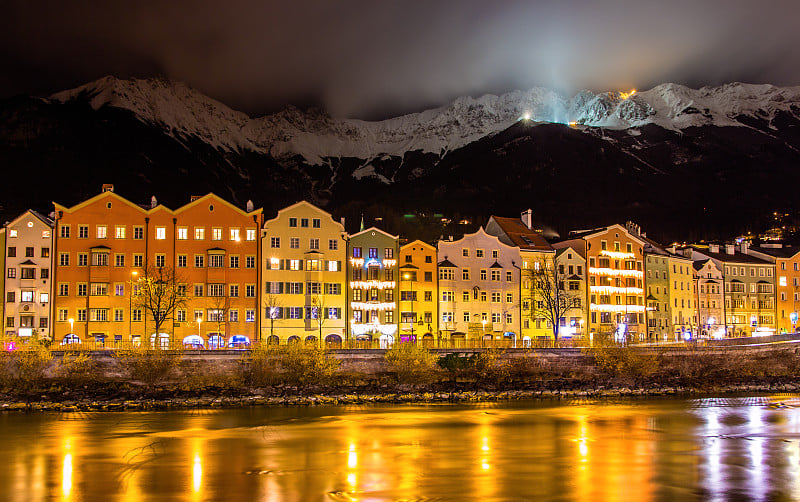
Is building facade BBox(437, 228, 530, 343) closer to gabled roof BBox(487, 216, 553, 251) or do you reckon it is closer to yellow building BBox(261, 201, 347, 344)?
gabled roof BBox(487, 216, 553, 251)

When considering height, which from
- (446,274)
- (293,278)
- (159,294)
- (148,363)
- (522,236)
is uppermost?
(522,236)

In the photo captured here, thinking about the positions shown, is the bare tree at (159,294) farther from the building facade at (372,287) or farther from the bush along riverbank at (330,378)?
the building facade at (372,287)

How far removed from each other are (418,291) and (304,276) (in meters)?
13.5

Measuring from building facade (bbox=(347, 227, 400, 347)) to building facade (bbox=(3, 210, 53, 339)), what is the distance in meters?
32.0

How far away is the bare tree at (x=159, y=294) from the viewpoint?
3034 inches

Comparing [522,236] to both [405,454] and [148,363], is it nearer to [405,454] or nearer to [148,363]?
[148,363]

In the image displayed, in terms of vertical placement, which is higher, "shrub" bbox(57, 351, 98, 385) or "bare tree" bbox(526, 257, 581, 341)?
"bare tree" bbox(526, 257, 581, 341)

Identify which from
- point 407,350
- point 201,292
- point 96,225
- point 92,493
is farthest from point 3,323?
point 92,493

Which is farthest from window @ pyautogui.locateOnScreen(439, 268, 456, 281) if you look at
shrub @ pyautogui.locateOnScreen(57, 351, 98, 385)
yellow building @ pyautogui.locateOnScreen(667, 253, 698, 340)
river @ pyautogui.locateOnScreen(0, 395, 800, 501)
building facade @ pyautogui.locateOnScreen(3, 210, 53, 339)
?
building facade @ pyautogui.locateOnScreen(3, 210, 53, 339)

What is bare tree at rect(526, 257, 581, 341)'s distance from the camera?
308 feet

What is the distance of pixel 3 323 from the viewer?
268 feet

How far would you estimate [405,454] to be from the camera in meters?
42.6

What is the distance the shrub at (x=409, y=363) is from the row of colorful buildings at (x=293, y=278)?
514 inches

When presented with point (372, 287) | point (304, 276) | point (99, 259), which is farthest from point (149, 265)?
point (372, 287)
